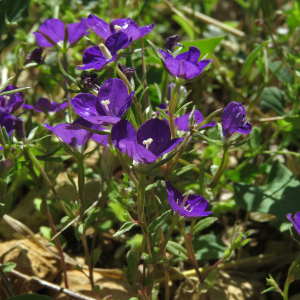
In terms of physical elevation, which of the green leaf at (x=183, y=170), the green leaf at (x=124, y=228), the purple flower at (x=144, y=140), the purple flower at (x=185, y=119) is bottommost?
the green leaf at (x=124, y=228)

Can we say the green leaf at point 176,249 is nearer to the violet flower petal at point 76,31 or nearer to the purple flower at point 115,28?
the purple flower at point 115,28

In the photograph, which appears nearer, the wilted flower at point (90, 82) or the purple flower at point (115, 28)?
the wilted flower at point (90, 82)

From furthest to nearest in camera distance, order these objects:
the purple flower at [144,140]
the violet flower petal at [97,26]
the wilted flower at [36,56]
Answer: the wilted flower at [36,56]
the violet flower petal at [97,26]
the purple flower at [144,140]

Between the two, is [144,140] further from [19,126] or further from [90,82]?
[19,126]

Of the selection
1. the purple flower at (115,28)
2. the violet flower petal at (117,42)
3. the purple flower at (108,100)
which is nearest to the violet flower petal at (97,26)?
the purple flower at (115,28)

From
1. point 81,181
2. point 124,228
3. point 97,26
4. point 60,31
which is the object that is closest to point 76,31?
point 60,31

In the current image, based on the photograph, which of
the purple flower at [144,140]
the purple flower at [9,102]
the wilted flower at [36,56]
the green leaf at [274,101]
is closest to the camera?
the purple flower at [144,140]

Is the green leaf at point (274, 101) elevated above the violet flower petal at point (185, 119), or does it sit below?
below
